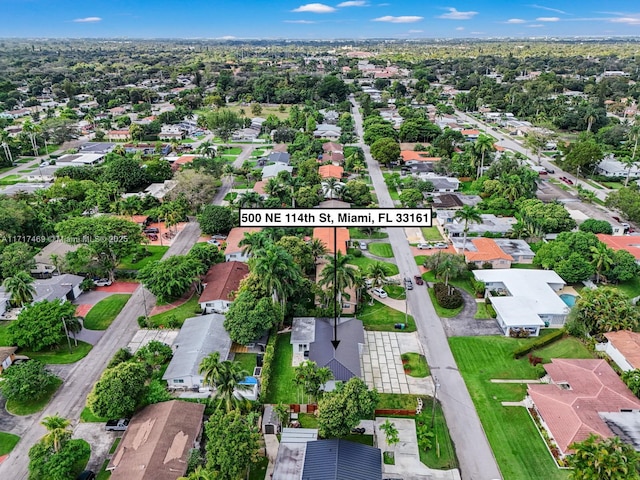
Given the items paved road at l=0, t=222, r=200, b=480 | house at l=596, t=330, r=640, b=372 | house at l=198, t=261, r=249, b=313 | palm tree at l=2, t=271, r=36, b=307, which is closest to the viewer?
paved road at l=0, t=222, r=200, b=480

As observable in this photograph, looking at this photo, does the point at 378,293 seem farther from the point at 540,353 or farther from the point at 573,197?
the point at 573,197

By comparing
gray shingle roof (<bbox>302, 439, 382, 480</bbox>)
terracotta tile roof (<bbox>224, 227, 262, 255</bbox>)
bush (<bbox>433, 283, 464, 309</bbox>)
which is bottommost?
bush (<bbox>433, 283, 464, 309</bbox>)

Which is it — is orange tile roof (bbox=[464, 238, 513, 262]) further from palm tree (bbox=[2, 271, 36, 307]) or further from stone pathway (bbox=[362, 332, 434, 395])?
palm tree (bbox=[2, 271, 36, 307])

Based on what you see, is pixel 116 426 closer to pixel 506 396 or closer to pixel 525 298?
pixel 506 396

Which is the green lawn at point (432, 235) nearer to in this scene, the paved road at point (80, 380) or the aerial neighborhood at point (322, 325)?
the aerial neighborhood at point (322, 325)

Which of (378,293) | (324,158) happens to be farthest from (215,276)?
(324,158)

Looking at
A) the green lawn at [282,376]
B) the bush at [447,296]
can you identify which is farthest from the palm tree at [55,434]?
the bush at [447,296]

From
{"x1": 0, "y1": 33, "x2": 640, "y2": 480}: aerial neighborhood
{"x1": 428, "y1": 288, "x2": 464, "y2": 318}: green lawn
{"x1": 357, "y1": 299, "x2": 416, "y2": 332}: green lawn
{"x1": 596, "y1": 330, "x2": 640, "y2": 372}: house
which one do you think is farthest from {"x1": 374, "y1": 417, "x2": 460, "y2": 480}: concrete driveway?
{"x1": 596, "y1": 330, "x2": 640, "y2": 372}: house
